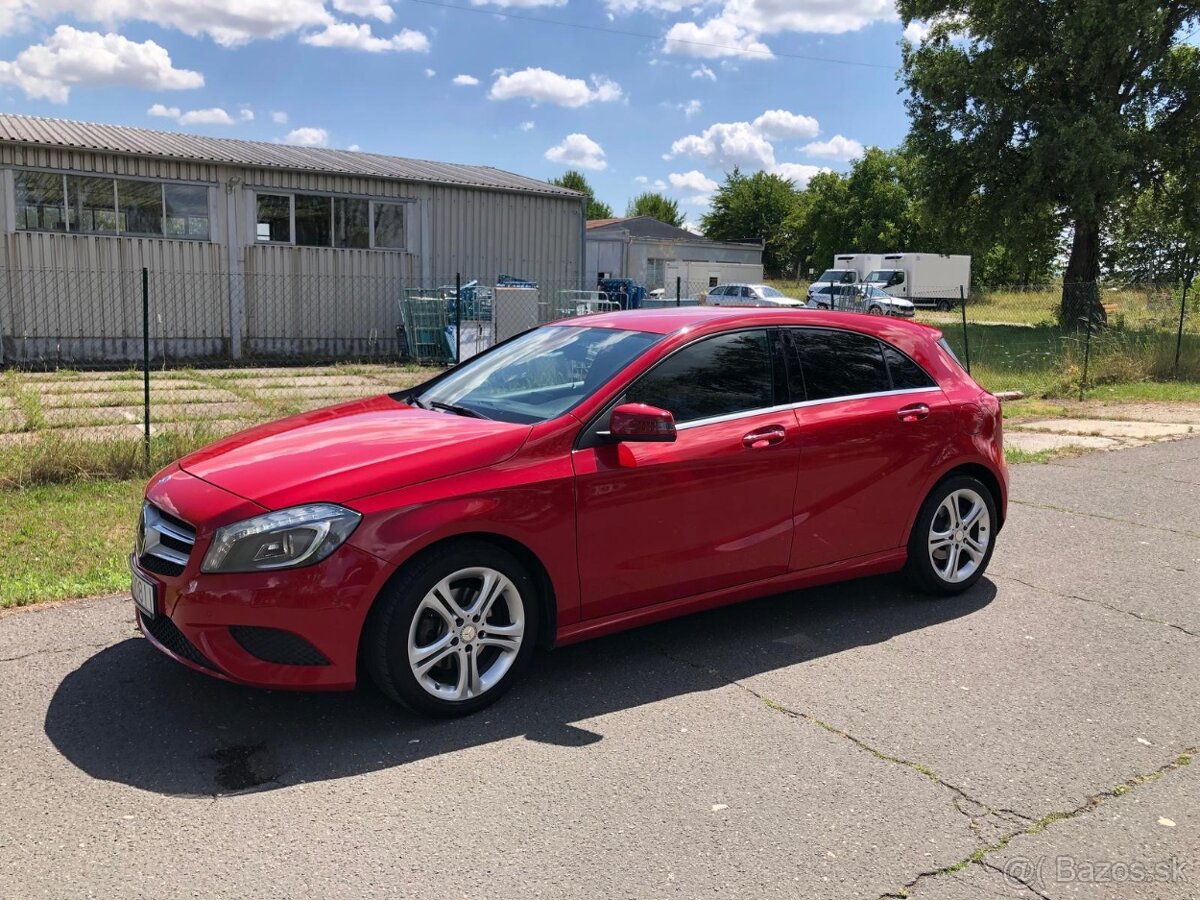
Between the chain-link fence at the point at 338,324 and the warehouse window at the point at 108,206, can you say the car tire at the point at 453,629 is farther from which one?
the warehouse window at the point at 108,206

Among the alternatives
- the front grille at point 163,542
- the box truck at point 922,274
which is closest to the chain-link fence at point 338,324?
the front grille at point 163,542

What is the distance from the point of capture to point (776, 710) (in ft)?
13.1

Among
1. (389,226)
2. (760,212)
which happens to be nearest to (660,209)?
(760,212)

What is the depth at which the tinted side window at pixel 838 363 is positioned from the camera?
16.0 feet

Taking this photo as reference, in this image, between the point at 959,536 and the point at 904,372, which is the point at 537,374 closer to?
the point at 904,372

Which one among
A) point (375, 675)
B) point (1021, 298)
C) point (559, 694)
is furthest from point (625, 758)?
point (1021, 298)

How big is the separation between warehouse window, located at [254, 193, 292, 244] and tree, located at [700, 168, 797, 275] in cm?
5761

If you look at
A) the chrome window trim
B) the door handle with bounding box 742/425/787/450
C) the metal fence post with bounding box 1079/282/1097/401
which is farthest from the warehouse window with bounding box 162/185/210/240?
the door handle with bounding box 742/425/787/450

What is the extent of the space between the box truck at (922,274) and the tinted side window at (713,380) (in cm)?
3947

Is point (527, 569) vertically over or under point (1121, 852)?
over

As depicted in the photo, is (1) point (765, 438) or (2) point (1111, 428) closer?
(1) point (765, 438)

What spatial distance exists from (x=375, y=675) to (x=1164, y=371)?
54.8 ft

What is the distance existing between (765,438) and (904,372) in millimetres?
1188

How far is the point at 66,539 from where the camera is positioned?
6270mm
